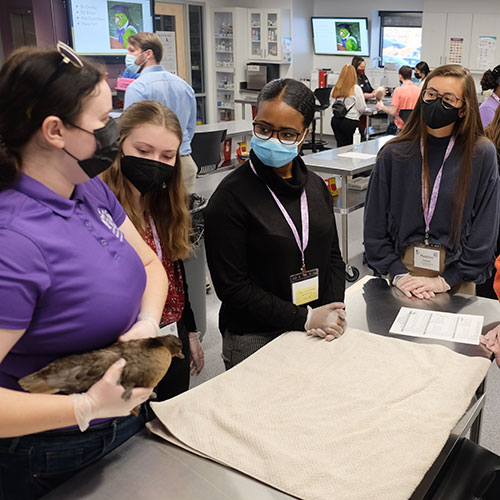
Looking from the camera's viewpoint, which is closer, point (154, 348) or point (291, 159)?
point (154, 348)

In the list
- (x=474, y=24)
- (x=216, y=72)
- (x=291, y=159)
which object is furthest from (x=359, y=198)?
(x=216, y=72)

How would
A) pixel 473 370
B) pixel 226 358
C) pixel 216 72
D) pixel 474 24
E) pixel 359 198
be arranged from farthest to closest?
1. pixel 216 72
2. pixel 474 24
3. pixel 359 198
4. pixel 226 358
5. pixel 473 370

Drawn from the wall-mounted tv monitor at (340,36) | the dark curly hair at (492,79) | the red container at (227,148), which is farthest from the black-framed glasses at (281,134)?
the wall-mounted tv monitor at (340,36)

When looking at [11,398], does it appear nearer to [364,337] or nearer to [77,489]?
[77,489]

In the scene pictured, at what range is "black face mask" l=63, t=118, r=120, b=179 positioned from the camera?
1032 mm

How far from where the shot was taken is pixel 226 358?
1801 mm

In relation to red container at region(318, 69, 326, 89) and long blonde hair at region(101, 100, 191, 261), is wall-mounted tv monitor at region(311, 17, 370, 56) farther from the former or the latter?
long blonde hair at region(101, 100, 191, 261)

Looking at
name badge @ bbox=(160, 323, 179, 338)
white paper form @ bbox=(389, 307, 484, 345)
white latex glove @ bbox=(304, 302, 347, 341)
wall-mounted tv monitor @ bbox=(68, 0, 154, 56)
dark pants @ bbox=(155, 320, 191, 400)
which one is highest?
wall-mounted tv monitor @ bbox=(68, 0, 154, 56)

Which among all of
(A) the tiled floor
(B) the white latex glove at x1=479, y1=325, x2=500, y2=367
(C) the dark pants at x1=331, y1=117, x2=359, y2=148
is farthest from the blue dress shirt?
(C) the dark pants at x1=331, y1=117, x2=359, y2=148

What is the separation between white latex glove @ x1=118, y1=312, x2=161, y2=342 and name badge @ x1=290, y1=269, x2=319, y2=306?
2.03ft

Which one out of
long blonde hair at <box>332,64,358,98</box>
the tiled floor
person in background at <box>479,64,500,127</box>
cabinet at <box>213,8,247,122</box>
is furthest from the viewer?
cabinet at <box>213,8,247,122</box>

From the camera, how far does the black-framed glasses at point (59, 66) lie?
0.95 m

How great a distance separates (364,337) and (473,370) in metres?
0.30

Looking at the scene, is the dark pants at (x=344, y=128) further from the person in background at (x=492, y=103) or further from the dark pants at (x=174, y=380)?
the dark pants at (x=174, y=380)
